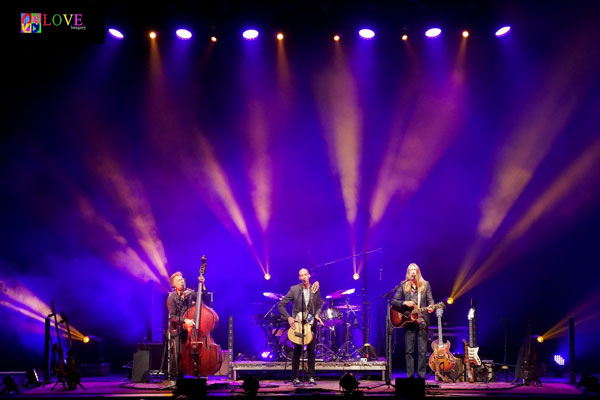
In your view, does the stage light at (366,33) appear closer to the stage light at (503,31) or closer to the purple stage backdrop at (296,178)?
the purple stage backdrop at (296,178)

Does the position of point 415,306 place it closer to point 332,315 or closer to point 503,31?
point 332,315

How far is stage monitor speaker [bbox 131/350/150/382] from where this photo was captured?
1210 cm

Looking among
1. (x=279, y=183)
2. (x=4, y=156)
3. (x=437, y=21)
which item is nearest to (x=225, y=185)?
(x=279, y=183)

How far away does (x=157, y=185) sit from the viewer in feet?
49.5

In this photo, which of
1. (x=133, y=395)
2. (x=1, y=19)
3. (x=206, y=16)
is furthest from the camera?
(x=206, y=16)

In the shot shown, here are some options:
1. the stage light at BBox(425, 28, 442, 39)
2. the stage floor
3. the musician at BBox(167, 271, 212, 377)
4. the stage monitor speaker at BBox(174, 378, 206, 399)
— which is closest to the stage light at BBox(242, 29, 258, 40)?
the stage light at BBox(425, 28, 442, 39)

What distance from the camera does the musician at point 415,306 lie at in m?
10.8

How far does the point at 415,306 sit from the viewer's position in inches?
427

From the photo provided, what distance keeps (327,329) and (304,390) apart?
3.71m

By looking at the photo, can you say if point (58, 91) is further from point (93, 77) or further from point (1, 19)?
point (1, 19)

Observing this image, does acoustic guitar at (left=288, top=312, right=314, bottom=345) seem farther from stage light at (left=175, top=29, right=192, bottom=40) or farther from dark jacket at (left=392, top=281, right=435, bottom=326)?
stage light at (left=175, top=29, right=192, bottom=40)

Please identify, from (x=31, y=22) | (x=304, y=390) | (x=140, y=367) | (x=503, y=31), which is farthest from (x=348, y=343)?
(x=31, y=22)

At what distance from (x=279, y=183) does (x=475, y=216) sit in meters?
4.71

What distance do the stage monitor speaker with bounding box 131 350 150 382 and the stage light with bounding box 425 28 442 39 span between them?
9177mm
